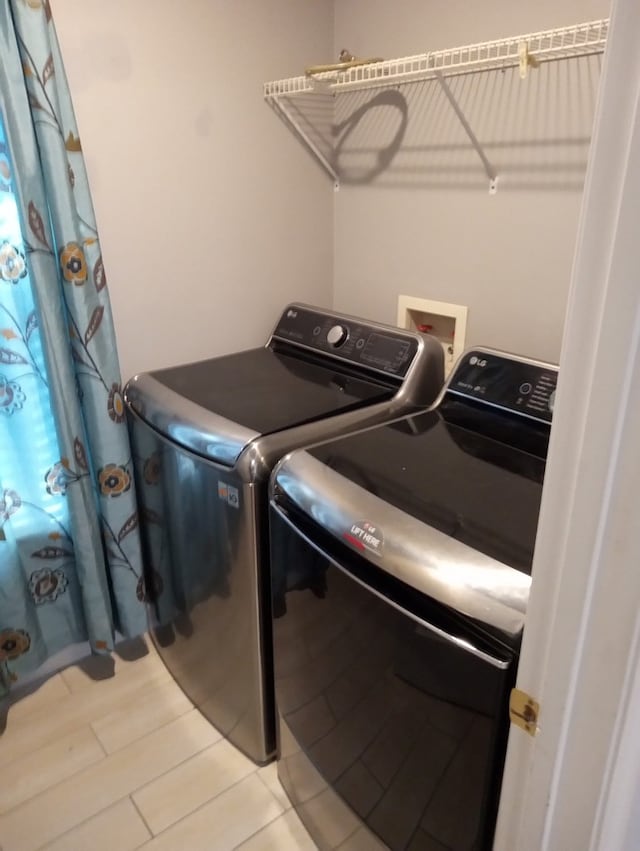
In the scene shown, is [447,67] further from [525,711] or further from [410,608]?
[525,711]

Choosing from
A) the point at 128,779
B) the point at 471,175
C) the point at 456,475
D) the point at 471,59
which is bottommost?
the point at 128,779

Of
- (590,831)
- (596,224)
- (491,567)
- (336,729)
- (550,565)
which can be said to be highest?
(596,224)

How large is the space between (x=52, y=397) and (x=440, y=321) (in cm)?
113

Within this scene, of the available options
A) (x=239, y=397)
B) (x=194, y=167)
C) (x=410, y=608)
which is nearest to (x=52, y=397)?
(x=239, y=397)

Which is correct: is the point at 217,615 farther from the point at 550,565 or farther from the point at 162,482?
the point at 550,565

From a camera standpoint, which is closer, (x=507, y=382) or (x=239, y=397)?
(x=507, y=382)

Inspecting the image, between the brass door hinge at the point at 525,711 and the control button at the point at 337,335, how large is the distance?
4.19 feet

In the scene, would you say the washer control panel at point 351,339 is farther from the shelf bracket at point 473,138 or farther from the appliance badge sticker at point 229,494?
the appliance badge sticker at point 229,494

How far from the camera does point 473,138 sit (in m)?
1.60

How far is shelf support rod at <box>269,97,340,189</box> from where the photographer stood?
1885 millimetres

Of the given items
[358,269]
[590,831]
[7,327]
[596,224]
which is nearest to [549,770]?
[590,831]

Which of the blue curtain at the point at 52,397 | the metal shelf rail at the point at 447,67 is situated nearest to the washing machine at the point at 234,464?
the blue curtain at the point at 52,397

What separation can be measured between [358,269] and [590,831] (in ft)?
5.74

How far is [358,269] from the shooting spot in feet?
6.84
